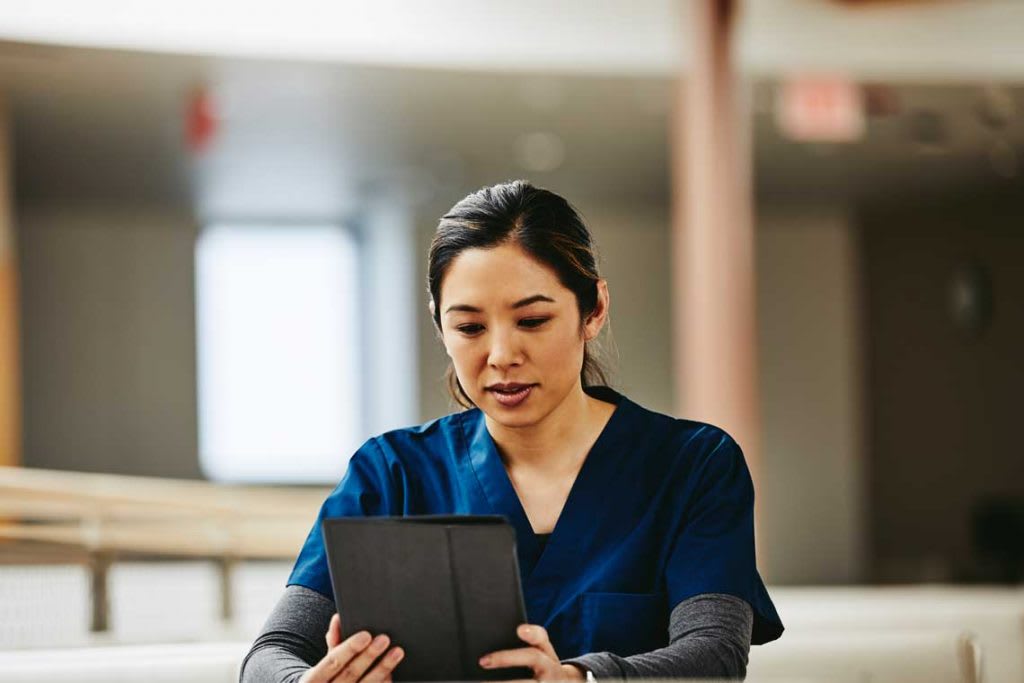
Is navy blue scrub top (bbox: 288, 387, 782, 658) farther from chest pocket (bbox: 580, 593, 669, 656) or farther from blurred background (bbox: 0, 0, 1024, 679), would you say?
blurred background (bbox: 0, 0, 1024, 679)

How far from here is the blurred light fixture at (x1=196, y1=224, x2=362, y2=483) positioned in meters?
12.3

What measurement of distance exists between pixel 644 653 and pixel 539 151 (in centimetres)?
838

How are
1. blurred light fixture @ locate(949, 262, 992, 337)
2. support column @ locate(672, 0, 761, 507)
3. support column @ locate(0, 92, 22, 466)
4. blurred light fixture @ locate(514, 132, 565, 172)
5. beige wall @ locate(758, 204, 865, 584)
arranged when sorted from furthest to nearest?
beige wall @ locate(758, 204, 865, 584)
blurred light fixture @ locate(949, 262, 992, 337)
blurred light fixture @ locate(514, 132, 565, 172)
support column @ locate(0, 92, 22, 466)
support column @ locate(672, 0, 761, 507)

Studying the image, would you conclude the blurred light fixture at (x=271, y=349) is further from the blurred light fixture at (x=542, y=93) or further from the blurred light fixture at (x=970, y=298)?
the blurred light fixture at (x=970, y=298)

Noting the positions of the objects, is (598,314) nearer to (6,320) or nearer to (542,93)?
(542,93)

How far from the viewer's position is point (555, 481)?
1806 millimetres

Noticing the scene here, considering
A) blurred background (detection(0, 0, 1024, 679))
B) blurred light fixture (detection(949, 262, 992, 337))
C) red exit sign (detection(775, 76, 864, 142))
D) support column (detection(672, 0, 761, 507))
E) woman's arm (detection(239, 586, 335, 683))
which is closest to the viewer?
woman's arm (detection(239, 586, 335, 683))

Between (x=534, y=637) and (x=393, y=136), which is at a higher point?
(x=393, y=136)

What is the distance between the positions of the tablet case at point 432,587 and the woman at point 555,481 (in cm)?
16

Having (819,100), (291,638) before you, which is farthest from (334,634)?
(819,100)

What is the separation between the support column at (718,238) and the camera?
601 cm

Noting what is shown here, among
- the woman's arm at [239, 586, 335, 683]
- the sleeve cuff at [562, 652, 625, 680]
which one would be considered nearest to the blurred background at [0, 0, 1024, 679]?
the woman's arm at [239, 586, 335, 683]

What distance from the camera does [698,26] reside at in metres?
6.10

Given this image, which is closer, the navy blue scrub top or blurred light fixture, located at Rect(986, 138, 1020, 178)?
the navy blue scrub top
